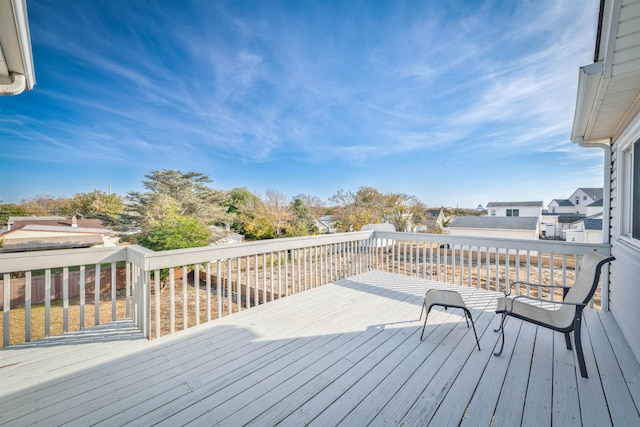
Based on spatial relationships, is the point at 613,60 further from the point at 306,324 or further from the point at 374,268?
the point at 374,268

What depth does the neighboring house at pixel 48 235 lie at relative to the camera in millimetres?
9016

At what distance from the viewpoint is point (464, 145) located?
1387 centimetres

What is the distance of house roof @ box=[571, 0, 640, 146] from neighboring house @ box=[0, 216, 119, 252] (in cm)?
1333

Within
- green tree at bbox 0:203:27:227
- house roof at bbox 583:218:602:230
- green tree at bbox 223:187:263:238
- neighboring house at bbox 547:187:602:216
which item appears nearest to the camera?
green tree at bbox 0:203:27:227

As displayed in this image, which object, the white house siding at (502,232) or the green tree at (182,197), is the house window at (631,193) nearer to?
the white house siding at (502,232)

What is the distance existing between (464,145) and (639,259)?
45.1 feet

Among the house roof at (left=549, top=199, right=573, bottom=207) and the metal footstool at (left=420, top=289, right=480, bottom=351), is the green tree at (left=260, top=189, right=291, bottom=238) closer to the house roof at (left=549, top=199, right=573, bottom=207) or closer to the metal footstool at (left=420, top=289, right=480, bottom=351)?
the metal footstool at (left=420, top=289, right=480, bottom=351)

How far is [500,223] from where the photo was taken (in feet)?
54.3

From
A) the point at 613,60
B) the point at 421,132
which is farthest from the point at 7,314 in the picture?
the point at 421,132

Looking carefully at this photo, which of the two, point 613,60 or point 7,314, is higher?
point 613,60

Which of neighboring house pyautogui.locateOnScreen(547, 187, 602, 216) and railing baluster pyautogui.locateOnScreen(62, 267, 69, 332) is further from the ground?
neighboring house pyautogui.locateOnScreen(547, 187, 602, 216)

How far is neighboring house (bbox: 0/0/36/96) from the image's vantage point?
1.36 meters

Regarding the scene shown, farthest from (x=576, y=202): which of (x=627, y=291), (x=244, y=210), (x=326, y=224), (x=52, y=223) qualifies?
(x=52, y=223)

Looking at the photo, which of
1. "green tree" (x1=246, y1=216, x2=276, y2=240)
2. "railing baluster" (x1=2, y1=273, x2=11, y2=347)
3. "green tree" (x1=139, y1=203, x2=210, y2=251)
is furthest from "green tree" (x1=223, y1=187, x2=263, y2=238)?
"railing baluster" (x1=2, y1=273, x2=11, y2=347)
